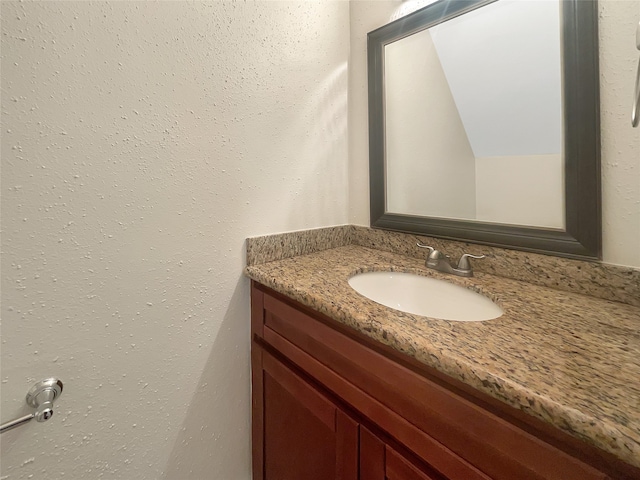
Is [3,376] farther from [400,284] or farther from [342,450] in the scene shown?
[400,284]

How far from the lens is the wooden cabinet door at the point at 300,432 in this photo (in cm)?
64

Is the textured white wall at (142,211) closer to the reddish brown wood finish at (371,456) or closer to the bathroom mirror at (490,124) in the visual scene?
the bathroom mirror at (490,124)

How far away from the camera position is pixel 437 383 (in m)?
0.48

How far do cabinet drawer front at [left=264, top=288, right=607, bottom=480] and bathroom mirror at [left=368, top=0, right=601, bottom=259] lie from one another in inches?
21.5

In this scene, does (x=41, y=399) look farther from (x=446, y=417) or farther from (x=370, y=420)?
(x=446, y=417)

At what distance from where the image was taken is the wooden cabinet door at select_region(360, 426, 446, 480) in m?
0.51

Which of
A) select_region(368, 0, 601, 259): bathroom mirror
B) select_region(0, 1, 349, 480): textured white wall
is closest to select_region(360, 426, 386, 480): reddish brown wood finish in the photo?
select_region(0, 1, 349, 480): textured white wall

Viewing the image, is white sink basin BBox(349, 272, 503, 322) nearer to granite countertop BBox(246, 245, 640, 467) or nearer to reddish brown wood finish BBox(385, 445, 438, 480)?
granite countertop BBox(246, 245, 640, 467)

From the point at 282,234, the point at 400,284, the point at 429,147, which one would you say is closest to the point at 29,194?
the point at 282,234

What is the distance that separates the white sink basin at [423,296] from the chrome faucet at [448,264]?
0.18 feet

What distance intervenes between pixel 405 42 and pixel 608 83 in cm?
63

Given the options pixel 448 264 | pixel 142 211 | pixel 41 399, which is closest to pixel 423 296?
pixel 448 264

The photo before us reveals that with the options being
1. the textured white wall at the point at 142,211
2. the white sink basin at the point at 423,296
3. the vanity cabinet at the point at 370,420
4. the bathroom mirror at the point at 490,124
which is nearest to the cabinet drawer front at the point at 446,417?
the vanity cabinet at the point at 370,420

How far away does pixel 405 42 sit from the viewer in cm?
106
